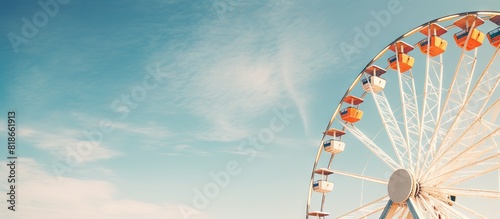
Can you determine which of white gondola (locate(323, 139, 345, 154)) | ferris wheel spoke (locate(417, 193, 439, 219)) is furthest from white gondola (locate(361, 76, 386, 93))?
ferris wheel spoke (locate(417, 193, 439, 219))

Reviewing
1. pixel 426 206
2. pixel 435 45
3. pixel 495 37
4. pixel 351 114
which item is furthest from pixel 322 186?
pixel 495 37

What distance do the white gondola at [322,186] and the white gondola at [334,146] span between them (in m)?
1.84

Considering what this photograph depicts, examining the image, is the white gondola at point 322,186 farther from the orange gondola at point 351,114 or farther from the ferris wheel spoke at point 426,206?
the ferris wheel spoke at point 426,206

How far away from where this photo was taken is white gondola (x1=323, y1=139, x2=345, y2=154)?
971 inches

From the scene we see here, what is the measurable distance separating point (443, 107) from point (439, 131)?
1305 millimetres

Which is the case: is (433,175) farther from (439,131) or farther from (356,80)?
(356,80)

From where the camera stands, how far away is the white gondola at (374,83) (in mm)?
23312

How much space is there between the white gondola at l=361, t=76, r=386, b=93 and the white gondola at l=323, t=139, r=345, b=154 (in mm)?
3534

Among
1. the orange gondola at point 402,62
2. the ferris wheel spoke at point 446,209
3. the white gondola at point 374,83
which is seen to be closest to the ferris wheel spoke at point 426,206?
the ferris wheel spoke at point 446,209

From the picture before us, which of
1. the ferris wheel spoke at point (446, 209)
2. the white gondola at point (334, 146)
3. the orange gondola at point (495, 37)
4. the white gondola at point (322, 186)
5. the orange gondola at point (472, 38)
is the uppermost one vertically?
the orange gondola at point (472, 38)

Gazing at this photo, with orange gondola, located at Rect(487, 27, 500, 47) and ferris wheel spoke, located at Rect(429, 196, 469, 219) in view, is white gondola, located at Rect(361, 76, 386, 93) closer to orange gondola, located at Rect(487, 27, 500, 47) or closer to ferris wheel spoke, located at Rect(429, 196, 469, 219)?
orange gondola, located at Rect(487, 27, 500, 47)

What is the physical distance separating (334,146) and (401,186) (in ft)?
20.3

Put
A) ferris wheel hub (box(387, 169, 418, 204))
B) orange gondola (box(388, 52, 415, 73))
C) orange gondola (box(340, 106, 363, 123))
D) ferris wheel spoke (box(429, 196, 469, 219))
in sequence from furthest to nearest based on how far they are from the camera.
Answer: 1. orange gondola (box(340, 106, 363, 123))
2. orange gondola (box(388, 52, 415, 73))
3. ferris wheel hub (box(387, 169, 418, 204))
4. ferris wheel spoke (box(429, 196, 469, 219))

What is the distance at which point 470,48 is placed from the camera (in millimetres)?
20203
